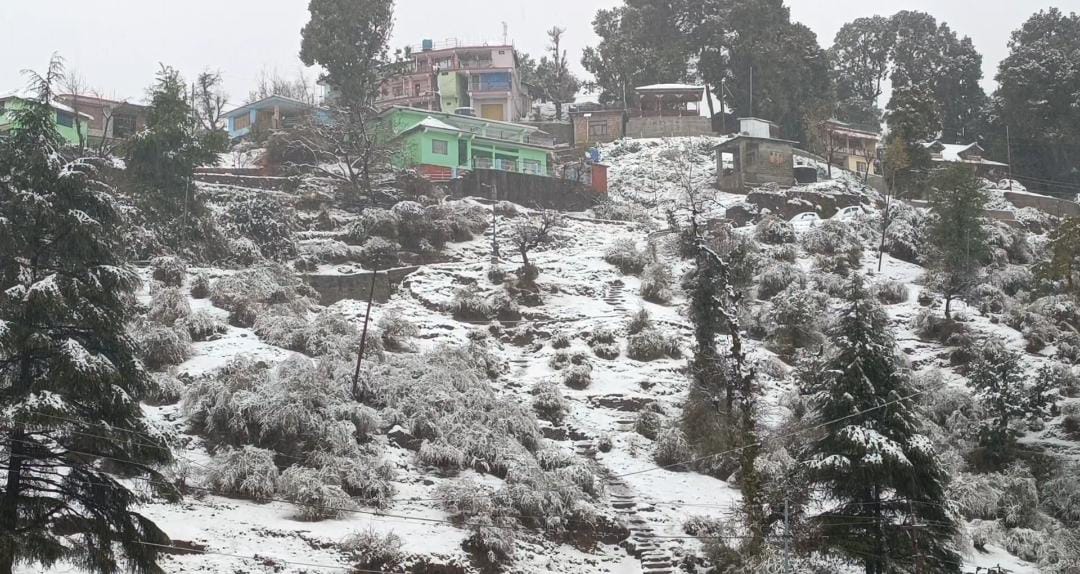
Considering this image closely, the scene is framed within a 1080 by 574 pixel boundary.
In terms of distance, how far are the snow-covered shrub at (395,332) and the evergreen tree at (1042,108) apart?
47425mm

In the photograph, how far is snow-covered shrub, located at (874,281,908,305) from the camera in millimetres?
41625

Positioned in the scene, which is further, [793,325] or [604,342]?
[793,325]

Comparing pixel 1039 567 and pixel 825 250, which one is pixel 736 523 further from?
pixel 825 250

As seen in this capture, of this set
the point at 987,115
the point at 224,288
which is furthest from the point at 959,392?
the point at 987,115

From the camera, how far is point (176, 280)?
36969 millimetres

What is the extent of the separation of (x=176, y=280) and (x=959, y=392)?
86.2ft

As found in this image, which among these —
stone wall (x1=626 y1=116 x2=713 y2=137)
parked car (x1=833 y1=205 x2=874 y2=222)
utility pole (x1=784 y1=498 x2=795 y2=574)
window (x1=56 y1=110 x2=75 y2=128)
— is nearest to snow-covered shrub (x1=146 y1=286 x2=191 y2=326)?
utility pole (x1=784 y1=498 x2=795 y2=574)

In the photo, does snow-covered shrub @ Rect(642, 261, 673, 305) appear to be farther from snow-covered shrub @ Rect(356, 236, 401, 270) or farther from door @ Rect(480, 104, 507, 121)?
door @ Rect(480, 104, 507, 121)

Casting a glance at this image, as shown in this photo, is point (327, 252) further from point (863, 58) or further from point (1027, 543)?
point (863, 58)

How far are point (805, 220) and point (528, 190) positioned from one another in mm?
14125

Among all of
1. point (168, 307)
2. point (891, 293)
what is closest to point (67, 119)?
point (168, 307)

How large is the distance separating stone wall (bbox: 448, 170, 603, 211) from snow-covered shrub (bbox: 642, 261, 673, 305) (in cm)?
1244

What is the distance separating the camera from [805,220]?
169ft

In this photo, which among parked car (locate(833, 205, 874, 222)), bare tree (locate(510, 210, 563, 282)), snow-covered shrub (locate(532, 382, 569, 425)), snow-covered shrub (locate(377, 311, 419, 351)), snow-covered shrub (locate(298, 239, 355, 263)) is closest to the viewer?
snow-covered shrub (locate(532, 382, 569, 425))
